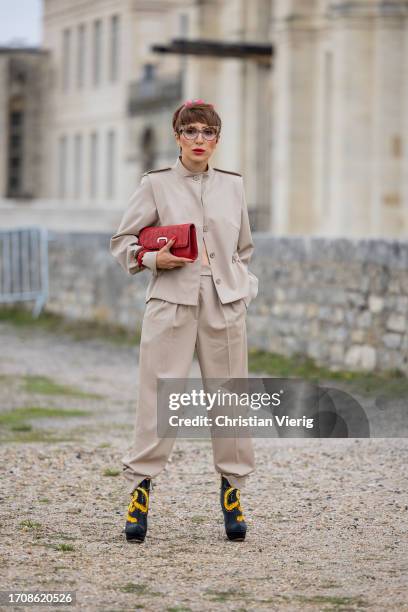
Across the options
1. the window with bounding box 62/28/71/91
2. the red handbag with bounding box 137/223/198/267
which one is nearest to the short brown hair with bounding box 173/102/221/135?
the red handbag with bounding box 137/223/198/267

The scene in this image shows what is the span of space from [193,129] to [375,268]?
23.6 feet

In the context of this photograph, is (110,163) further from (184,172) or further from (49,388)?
(184,172)

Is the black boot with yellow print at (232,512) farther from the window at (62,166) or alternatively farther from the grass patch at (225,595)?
the window at (62,166)

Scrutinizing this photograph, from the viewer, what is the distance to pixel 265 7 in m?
39.3

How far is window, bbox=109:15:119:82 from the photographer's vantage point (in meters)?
58.2

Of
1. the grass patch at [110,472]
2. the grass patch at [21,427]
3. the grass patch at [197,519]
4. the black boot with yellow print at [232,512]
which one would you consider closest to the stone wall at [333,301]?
the grass patch at [21,427]

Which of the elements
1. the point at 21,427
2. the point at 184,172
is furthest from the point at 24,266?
the point at 184,172

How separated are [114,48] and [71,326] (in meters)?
39.3

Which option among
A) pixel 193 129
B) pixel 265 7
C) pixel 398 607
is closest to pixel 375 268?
pixel 193 129

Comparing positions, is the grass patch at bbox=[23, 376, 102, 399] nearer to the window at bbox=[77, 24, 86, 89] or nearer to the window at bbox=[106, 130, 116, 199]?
the window at bbox=[106, 130, 116, 199]

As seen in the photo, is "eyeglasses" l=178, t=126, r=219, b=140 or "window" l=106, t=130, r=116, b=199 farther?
"window" l=106, t=130, r=116, b=199

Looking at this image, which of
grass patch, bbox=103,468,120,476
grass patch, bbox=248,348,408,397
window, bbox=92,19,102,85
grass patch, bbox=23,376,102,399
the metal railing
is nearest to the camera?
grass patch, bbox=103,468,120,476

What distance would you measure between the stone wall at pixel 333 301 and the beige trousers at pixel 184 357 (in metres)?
6.64
